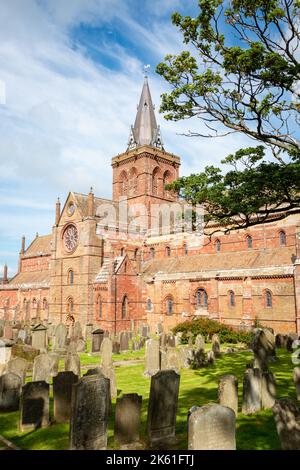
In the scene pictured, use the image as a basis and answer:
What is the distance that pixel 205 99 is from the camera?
11.1 metres

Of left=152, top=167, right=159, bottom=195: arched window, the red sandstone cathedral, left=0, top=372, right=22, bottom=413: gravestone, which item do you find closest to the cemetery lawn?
left=0, top=372, right=22, bottom=413: gravestone

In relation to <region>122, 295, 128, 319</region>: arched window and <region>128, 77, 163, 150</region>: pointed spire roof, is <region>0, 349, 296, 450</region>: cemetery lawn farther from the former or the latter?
<region>128, 77, 163, 150</region>: pointed spire roof

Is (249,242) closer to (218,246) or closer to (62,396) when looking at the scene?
(218,246)

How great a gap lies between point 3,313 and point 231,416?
47493 mm

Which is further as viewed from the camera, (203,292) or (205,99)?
(203,292)

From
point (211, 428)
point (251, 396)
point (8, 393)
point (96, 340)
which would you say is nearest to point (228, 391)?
point (251, 396)

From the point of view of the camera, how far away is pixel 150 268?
123 ft

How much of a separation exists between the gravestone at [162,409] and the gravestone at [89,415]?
3.46 feet

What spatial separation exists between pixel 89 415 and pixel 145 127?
141ft

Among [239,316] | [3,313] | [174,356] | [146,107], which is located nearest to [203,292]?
[239,316]

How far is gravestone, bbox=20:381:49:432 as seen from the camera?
29.2 feet

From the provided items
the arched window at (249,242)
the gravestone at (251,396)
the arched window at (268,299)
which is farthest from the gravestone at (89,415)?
the arched window at (249,242)

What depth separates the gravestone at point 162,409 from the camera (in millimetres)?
7805
